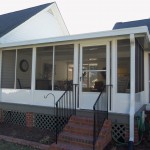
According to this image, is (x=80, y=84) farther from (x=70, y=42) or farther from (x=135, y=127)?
(x=135, y=127)

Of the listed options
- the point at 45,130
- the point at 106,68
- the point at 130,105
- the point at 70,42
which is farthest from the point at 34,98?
the point at 130,105

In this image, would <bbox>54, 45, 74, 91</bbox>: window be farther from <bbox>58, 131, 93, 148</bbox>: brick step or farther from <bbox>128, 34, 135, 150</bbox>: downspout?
<bbox>128, 34, 135, 150</bbox>: downspout

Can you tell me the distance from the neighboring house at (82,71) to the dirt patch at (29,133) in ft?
2.27

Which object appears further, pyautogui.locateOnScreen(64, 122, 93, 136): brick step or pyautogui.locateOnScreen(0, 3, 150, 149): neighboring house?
pyautogui.locateOnScreen(0, 3, 150, 149): neighboring house

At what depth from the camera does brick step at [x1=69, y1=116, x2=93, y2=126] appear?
20.3 feet

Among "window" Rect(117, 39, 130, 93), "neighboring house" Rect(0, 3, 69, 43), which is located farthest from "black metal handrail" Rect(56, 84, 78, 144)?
→ "neighboring house" Rect(0, 3, 69, 43)

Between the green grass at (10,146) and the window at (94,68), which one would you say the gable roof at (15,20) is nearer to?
the window at (94,68)

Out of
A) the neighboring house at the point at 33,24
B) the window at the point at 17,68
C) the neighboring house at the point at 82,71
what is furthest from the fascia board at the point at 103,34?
the neighboring house at the point at 33,24

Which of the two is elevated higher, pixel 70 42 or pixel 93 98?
pixel 70 42

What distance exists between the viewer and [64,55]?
7.59 m

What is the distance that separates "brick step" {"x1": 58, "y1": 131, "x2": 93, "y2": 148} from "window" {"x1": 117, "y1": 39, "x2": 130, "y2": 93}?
178 centimetres

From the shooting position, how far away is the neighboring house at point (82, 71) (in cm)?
633

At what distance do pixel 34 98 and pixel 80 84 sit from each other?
201 cm

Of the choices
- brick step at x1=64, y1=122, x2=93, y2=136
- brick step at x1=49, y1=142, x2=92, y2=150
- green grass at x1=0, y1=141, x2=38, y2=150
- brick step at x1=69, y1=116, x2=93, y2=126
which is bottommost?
green grass at x1=0, y1=141, x2=38, y2=150
